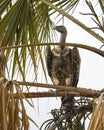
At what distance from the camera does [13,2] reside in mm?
3645

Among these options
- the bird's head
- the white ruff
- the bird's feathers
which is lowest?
the bird's feathers

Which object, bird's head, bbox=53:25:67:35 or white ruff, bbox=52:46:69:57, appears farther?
→ bird's head, bbox=53:25:67:35

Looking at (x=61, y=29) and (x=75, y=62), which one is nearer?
(x=75, y=62)

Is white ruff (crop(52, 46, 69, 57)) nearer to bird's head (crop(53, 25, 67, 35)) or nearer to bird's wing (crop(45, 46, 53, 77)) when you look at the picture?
bird's wing (crop(45, 46, 53, 77))

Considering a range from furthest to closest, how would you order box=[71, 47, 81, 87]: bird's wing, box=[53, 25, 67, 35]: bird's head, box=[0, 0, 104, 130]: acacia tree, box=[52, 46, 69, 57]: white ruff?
box=[53, 25, 67, 35]: bird's head
box=[52, 46, 69, 57]: white ruff
box=[71, 47, 81, 87]: bird's wing
box=[0, 0, 104, 130]: acacia tree

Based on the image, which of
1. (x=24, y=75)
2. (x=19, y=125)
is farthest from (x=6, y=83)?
(x=24, y=75)

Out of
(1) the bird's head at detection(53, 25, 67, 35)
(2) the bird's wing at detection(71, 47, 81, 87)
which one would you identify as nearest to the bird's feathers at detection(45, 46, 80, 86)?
(2) the bird's wing at detection(71, 47, 81, 87)

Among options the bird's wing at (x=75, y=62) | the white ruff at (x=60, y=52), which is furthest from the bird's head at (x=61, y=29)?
the bird's wing at (x=75, y=62)

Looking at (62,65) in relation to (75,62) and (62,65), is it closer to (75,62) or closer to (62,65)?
→ (62,65)

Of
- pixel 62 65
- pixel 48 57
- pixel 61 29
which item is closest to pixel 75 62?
pixel 62 65

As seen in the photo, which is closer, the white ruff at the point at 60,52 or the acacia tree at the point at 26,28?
the acacia tree at the point at 26,28

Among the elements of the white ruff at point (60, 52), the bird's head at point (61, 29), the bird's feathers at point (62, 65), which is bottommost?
the bird's feathers at point (62, 65)

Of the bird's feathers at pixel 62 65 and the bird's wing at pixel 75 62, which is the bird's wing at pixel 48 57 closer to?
the bird's feathers at pixel 62 65

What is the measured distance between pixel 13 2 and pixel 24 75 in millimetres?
562
